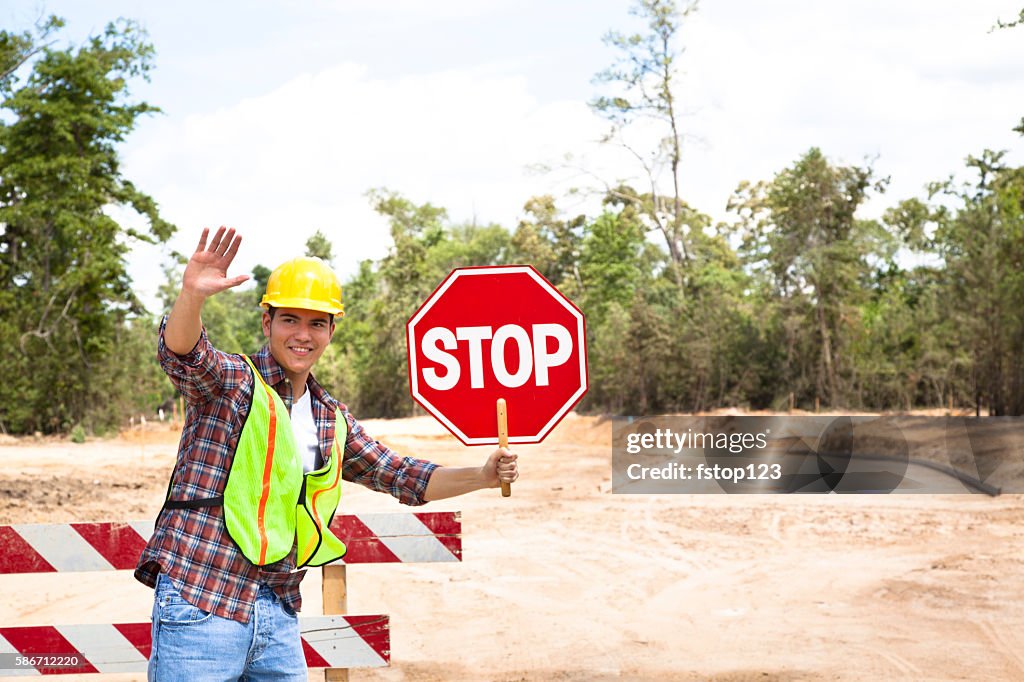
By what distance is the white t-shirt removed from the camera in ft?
9.62

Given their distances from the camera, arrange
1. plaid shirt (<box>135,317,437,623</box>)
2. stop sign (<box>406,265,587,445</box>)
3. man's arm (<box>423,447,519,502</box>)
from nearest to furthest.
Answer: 1. plaid shirt (<box>135,317,437,623</box>)
2. man's arm (<box>423,447,519,502</box>)
3. stop sign (<box>406,265,587,445</box>)

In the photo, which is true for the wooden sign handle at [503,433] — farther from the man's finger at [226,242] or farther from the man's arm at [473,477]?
the man's finger at [226,242]

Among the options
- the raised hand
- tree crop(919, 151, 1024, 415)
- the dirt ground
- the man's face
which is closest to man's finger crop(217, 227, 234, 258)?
the raised hand

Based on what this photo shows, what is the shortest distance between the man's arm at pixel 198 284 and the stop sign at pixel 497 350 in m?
1.38

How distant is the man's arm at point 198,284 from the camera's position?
2.51 m

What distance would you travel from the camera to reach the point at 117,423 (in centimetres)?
3609

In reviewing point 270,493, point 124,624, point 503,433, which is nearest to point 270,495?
point 270,493

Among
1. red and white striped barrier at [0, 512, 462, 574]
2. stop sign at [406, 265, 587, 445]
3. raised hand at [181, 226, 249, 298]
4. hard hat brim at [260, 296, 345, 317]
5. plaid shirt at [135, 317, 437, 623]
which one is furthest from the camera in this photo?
red and white striped barrier at [0, 512, 462, 574]

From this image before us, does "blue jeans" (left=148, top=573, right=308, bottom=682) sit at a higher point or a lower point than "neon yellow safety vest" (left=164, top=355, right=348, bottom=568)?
lower

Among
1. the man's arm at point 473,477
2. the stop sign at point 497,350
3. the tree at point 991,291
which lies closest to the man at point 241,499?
the man's arm at point 473,477

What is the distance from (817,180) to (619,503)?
22.6 metres

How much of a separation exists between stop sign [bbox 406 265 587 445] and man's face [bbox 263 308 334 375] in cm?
99

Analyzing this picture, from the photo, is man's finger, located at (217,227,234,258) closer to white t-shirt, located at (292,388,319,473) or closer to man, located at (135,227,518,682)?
man, located at (135,227,518,682)

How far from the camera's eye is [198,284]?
2.51 meters
